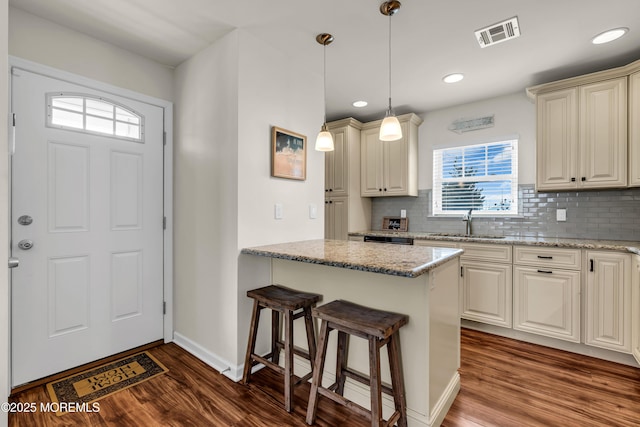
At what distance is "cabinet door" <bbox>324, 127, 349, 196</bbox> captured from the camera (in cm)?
402

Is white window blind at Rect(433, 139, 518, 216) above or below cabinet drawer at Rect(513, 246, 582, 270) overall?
above

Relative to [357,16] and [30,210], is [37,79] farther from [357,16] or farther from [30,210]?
[357,16]

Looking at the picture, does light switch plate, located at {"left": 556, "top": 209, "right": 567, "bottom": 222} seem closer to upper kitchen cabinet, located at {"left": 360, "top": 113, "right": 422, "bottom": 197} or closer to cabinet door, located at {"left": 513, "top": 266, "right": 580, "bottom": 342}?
cabinet door, located at {"left": 513, "top": 266, "right": 580, "bottom": 342}

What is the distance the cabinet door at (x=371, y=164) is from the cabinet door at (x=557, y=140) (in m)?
1.69

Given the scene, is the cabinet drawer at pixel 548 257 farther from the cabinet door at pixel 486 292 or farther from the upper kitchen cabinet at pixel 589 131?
the upper kitchen cabinet at pixel 589 131

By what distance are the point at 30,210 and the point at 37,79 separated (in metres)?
0.89

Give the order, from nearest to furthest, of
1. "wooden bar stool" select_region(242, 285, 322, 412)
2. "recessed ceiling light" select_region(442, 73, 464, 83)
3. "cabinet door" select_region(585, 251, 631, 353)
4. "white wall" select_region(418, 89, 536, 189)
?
1. "wooden bar stool" select_region(242, 285, 322, 412)
2. "cabinet door" select_region(585, 251, 631, 353)
3. "recessed ceiling light" select_region(442, 73, 464, 83)
4. "white wall" select_region(418, 89, 536, 189)

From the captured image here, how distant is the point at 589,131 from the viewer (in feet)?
8.87

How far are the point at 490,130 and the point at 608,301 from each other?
2004 millimetres

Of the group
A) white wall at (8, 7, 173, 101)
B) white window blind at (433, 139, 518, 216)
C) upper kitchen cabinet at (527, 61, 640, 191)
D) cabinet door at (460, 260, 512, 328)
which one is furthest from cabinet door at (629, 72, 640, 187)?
white wall at (8, 7, 173, 101)

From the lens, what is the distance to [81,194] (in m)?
2.25

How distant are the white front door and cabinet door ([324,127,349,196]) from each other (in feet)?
7.03

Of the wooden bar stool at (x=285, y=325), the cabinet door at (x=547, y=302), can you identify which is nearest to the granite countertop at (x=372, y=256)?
the wooden bar stool at (x=285, y=325)

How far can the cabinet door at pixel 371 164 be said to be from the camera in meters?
4.02
